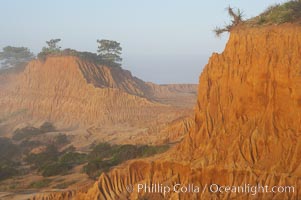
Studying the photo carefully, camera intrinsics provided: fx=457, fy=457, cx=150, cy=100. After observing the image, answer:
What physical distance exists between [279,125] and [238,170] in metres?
2.12

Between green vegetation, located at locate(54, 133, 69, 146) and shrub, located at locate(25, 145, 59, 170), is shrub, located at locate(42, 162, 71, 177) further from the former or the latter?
green vegetation, located at locate(54, 133, 69, 146)

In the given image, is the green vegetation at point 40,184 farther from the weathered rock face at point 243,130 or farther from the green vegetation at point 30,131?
the green vegetation at point 30,131

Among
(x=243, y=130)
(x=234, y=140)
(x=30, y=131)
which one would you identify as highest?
(x=243, y=130)

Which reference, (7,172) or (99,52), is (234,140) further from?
(99,52)

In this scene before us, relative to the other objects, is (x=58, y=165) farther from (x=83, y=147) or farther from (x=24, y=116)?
(x=24, y=116)

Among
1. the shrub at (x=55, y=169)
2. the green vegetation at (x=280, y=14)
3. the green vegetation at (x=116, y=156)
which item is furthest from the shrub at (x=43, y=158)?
the green vegetation at (x=280, y=14)

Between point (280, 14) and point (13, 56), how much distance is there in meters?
53.7

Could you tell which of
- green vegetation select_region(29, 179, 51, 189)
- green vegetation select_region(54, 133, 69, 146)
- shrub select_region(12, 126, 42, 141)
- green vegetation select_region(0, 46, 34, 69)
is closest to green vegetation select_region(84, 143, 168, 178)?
green vegetation select_region(29, 179, 51, 189)

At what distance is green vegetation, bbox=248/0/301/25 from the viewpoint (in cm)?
1645

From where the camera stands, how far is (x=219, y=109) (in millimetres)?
17656

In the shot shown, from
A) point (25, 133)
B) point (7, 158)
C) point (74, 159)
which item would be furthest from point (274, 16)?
point (25, 133)

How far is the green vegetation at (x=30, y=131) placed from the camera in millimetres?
40344

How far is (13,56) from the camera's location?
64.6 m

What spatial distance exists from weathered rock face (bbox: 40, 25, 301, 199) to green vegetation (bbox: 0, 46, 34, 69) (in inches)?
1984
